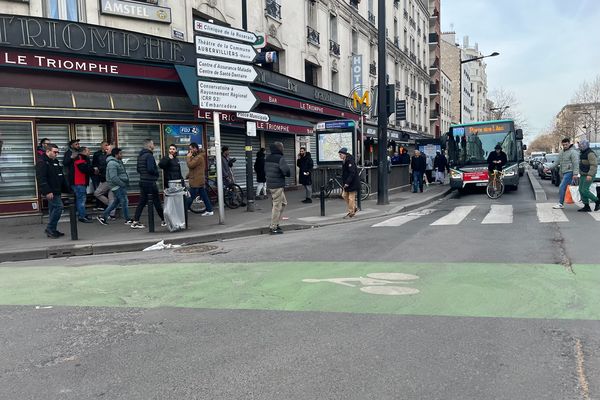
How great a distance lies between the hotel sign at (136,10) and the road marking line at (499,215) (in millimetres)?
10260

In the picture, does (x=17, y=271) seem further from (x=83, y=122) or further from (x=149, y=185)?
(x=83, y=122)

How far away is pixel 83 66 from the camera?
11898 millimetres

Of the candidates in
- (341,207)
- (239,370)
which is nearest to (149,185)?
(341,207)

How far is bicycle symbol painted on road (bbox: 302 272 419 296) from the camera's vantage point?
545cm

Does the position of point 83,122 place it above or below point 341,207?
above

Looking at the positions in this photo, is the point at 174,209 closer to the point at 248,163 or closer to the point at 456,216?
the point at 248,163

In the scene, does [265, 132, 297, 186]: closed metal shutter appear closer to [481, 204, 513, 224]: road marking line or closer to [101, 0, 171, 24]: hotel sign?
[101, 0, 171, 24]: hotel sign

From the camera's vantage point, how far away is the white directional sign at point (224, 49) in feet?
35.2

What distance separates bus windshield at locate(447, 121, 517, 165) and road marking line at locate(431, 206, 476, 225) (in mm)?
5619

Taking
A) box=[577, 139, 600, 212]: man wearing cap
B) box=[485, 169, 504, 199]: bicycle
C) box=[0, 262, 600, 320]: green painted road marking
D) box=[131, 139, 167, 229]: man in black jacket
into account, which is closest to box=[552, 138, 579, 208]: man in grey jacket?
box=[577, 139, 600, 212]: man wearing cap

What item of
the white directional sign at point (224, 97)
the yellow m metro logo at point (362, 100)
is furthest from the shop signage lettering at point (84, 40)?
the yellow m metro logo at point (362, 100)

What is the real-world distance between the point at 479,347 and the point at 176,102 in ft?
39.5

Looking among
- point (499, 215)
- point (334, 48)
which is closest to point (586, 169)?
point (499, 215)

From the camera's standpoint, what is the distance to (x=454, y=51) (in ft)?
245
